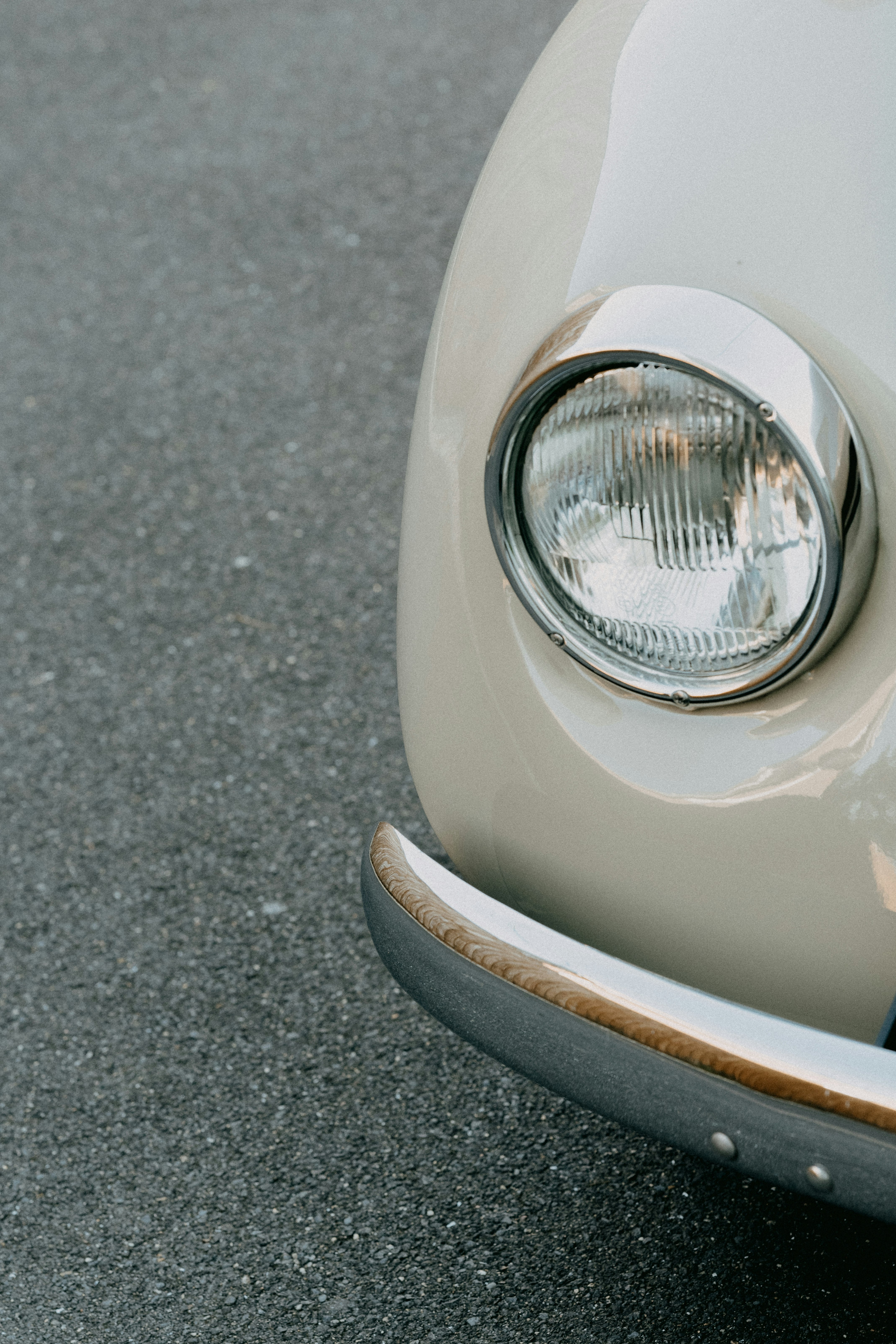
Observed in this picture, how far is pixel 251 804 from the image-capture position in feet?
7.94

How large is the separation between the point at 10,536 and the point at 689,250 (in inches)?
87.5

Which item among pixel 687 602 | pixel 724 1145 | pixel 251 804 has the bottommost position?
pixel 251 804

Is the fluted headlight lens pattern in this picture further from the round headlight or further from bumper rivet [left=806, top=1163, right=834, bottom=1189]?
bumper rivet [left=806, top=1163, right=834, bottom=1189]

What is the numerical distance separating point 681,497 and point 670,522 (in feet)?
0.09

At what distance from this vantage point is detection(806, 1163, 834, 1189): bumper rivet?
1.13 metres

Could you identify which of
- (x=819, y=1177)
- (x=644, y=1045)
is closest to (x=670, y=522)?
(x=644, y=1045)

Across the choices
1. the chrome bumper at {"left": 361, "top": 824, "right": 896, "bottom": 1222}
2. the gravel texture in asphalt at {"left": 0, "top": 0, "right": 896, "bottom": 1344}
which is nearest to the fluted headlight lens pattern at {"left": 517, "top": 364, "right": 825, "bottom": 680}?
the chrome bumper at {"left": 361, "top": 824, "right": 896, "bottom": 1222}

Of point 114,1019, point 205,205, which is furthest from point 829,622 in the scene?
point 205,205

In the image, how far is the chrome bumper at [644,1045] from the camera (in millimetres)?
1116

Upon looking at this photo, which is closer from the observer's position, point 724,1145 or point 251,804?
point 724,1145

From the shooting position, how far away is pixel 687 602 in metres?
1.21

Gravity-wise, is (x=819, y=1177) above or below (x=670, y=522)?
below

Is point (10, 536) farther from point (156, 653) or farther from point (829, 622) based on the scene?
point (829, 622)

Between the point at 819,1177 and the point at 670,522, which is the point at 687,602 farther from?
the point at 819,1177
